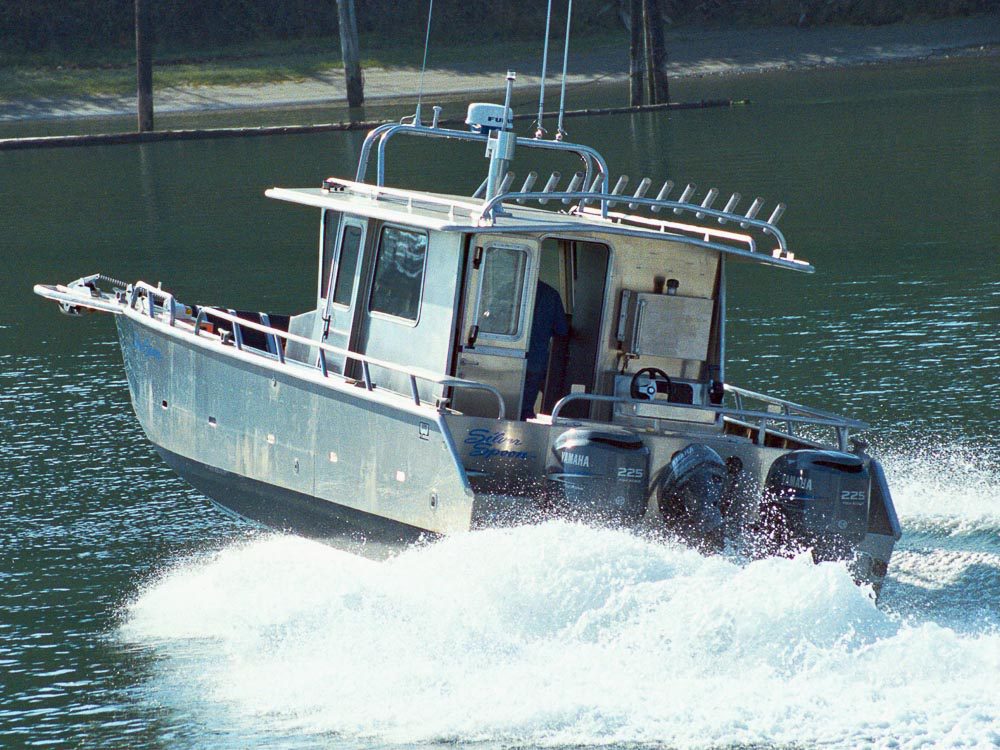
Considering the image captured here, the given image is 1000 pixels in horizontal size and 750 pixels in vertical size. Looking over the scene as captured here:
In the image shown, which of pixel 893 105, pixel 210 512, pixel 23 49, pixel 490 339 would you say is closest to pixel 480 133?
pixel 490 339

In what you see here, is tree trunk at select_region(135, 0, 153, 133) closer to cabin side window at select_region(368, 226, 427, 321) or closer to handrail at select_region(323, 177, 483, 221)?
handrail at select_region(323, 177, 483, 221)

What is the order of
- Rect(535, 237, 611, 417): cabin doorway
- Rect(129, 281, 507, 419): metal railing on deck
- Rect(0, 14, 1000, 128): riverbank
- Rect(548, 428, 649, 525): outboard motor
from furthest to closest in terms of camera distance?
Rect(0, 14, 1000, 128): riverbank < Rect(535, 237, 611, 417): cabin doorway < Rect(129, 281, 507, 419): metal railing on deck < Rect(548, 428, 649, 525): outboard motor

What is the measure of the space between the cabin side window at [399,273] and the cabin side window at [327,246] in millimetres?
626

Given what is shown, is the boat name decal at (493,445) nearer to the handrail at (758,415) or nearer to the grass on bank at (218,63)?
the handrail at (758,415)

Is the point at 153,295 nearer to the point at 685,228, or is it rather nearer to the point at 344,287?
the point at 344,287

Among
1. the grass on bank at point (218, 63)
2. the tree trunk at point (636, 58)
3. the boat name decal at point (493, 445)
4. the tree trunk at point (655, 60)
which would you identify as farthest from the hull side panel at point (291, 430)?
the grass on bank at point (218, 63)

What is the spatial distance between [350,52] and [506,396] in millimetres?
40387

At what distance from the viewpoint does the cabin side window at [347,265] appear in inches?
429

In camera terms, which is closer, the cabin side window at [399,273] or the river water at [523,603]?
the river water at [523,603]

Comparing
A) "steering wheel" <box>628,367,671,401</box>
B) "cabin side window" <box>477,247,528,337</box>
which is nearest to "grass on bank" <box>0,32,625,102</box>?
"cabin side window" <box>477,247,528,337</box>

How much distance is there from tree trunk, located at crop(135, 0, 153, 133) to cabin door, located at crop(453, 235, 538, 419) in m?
34.9

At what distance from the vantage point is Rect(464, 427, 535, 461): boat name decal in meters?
9.59

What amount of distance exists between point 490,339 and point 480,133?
1.86m

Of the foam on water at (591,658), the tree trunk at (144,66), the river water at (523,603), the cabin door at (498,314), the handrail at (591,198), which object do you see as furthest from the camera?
the tree trunk at (144,66)
